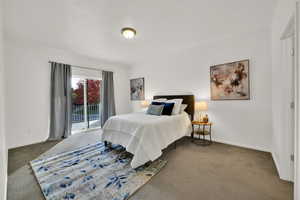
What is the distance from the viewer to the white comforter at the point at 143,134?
211 cm

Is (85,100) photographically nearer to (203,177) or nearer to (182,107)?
(182,107)

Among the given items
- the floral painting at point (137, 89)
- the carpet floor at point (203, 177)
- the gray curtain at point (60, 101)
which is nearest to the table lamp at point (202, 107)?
the carpet floor at point (203, 177)

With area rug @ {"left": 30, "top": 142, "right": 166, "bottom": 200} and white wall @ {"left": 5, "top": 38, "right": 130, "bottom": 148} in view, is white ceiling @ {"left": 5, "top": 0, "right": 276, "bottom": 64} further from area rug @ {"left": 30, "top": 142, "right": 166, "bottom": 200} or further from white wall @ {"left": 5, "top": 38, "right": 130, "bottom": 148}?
area rug @ {"left": 30, "top": 142, "right": 166, "bottom": 200}

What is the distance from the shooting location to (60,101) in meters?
3.72

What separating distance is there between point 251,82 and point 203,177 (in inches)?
91.6

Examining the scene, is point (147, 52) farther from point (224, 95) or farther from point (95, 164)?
point (95, 164)

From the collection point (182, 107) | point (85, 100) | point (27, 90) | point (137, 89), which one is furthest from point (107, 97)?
point (182, 107)

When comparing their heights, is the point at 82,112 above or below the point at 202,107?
below

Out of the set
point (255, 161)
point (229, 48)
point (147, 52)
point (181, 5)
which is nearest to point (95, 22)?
point (181, 5)

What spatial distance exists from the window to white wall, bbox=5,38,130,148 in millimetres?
713

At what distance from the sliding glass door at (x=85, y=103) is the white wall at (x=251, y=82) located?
2.70 metres

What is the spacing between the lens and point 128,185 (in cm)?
170

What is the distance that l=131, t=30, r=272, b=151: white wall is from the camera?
270cm

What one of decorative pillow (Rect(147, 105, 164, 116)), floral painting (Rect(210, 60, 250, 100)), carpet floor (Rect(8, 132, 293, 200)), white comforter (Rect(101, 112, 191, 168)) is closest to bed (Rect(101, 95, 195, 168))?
white comforter (Rect(101, 112, 191, 168))
